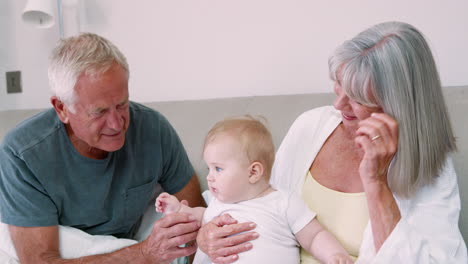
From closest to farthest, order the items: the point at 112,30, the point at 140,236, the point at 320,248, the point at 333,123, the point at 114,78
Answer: the point at 320,248
the point at 114,78
the point at 333,123
the point at 140,236
the point at 112,30

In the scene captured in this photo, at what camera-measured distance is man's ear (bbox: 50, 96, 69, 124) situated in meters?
1.59

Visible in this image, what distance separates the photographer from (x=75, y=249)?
1689 millimetres

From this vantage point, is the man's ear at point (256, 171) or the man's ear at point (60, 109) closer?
the man's ear at point (256, 171)

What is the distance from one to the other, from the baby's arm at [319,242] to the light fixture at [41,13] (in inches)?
66.1

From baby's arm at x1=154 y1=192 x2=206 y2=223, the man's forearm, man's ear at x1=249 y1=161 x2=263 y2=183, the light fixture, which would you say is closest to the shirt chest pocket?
the man's forearm

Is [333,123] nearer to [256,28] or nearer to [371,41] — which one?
[371,41]

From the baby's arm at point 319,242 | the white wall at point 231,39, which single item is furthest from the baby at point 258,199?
the white wall at point 231,39

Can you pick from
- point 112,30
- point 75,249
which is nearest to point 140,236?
point 75,249

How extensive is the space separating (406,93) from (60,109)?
985mm

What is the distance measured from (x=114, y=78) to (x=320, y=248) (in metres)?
0.73

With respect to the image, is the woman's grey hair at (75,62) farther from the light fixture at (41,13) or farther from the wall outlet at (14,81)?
the wall outlet at (14,81)

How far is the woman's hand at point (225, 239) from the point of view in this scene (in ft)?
4.50

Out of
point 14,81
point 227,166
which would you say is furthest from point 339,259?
point 14,81

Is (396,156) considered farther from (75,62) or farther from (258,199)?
(75,62)
